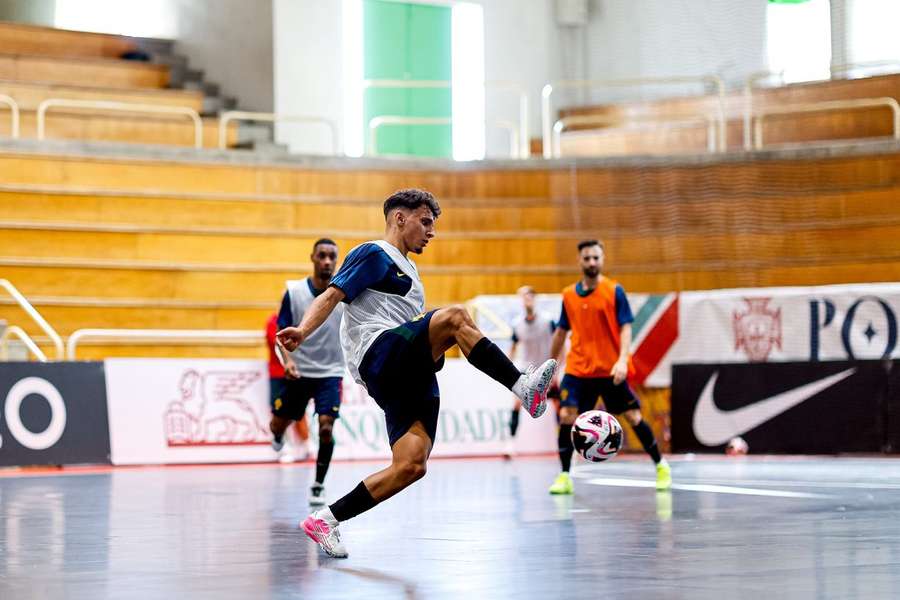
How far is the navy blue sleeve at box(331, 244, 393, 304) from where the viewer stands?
306 inches

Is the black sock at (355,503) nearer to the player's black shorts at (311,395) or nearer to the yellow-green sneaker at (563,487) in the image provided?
the player's black shorts at (311,395)

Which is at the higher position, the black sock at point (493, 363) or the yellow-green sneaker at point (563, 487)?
the black sock at point (493, 363)

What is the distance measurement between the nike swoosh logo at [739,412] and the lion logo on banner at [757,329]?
92 centimetres

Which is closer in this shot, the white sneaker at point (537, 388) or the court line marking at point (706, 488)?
the white sneaker at point (537, 388)

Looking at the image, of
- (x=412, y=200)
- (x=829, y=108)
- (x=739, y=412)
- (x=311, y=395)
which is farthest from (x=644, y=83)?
(x=412, y=200)

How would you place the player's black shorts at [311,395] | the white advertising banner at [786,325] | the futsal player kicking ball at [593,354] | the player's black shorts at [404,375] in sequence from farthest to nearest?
the white advertising banner at [786,325] → the futsal player kicking ball at [593,354] → the player's black shorts at [311,395] → the player's black shorts at [404,375]

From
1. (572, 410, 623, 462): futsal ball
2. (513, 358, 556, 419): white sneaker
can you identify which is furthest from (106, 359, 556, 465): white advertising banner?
(513, 358, 556, 419): white sneaker

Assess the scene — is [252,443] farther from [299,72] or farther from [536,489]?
[299,72]

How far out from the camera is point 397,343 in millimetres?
7652

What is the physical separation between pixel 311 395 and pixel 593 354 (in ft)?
8.50

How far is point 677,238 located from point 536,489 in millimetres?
12237

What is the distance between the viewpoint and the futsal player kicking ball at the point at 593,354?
41.3 feet

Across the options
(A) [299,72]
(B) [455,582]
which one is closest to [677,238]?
(A) [299,72]

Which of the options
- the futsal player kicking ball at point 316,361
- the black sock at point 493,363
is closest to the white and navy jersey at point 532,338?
the futsal player kicking ball at point 316,361
